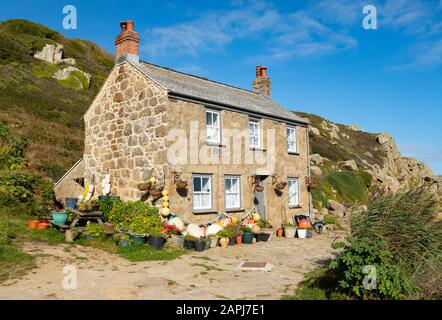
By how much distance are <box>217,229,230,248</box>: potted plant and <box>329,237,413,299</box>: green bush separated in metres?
6.58

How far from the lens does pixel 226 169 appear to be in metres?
15.2

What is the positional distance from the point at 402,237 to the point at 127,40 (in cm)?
1234

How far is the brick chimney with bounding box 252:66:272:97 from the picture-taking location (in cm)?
2233

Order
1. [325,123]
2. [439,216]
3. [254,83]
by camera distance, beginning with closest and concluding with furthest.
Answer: [439,216], [254,83], [325,123]

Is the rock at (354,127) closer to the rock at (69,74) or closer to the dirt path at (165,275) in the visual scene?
Answer: the rock at (69,74)

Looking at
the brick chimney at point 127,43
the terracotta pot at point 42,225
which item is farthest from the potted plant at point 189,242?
the brick chimney at point 127,43

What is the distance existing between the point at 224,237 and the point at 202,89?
6.49 meters

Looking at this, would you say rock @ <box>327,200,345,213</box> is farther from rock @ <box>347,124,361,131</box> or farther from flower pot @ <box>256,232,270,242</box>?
rock @ <box>347,124,361,131</box>

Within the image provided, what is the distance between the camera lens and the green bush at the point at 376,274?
6.16 m

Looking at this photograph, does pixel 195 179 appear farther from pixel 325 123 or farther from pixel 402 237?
pixel 325 123

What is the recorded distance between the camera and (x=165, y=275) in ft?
28.0

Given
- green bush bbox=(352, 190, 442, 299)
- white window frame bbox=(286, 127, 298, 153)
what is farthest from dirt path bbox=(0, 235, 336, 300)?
white window frame bbox=(286, 127, 298, 153)

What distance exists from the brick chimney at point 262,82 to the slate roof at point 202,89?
2.08 m
